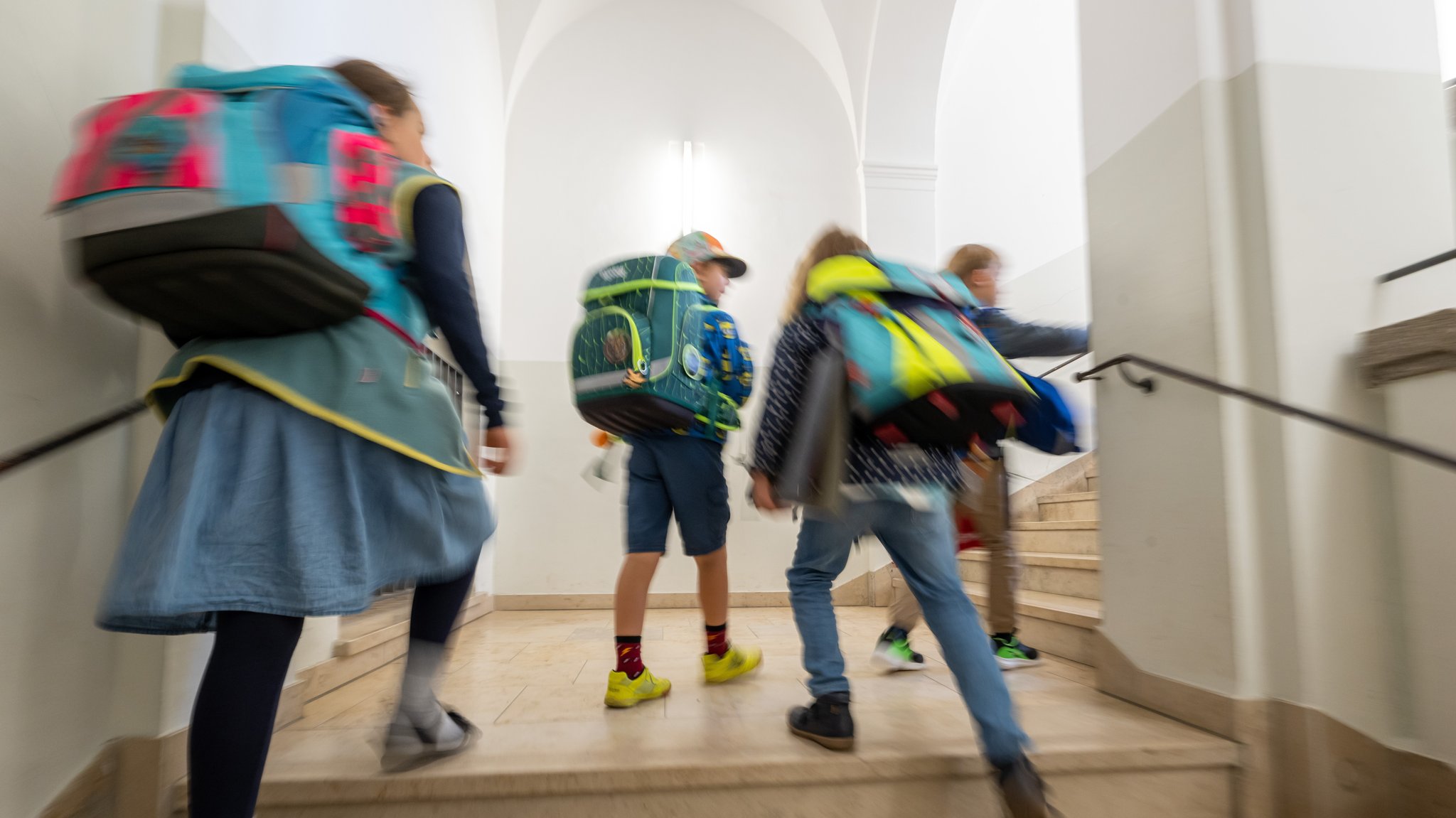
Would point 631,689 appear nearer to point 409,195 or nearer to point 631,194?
point 409,195

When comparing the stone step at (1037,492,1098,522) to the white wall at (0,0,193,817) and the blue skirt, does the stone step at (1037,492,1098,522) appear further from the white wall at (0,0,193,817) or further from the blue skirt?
the white wall at (0,0,193,817)

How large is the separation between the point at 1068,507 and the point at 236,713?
3605mm

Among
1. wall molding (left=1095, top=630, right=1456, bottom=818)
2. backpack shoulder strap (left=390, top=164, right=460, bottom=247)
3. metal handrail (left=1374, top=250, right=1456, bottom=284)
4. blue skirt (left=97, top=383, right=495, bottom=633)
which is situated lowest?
wall molding (left=1095, top=630, right=1456, bottom=818)

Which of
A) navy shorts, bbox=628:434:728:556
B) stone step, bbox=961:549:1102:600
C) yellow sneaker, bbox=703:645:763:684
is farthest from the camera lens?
stone step, bbox=961:549:1102:600

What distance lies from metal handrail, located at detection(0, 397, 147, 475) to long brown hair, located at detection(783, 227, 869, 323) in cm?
115

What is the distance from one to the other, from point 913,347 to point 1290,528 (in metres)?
0.92

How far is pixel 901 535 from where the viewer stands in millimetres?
1446

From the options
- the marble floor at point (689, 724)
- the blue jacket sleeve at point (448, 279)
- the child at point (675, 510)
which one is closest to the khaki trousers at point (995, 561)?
the marble floor at point (689, 724)

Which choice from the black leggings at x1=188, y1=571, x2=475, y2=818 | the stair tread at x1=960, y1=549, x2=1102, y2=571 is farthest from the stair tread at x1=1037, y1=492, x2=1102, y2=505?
the black leggings at x1=188, y1=571, x2=475, y2=818

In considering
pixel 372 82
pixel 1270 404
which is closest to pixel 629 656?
pixel 372 82

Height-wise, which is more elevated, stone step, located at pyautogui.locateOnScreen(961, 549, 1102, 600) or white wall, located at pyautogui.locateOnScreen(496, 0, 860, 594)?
white wall, located at pyautogui.locateOnScreen(496, 0, 860, 594)

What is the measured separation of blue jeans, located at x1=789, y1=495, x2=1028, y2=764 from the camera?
1336 millimetres

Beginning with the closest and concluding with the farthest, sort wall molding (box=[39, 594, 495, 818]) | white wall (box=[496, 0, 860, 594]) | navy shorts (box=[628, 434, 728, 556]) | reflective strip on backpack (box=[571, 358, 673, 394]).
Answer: wall molding (box=[39, 594, 495, 818]), reflective strip on backpack (box=[571, 358, 673, 394]), navy shorts (box=[628, 434, 728, 556]), white wall (box=[496, 0, 860, 594])

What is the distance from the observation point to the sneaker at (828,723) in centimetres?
147
